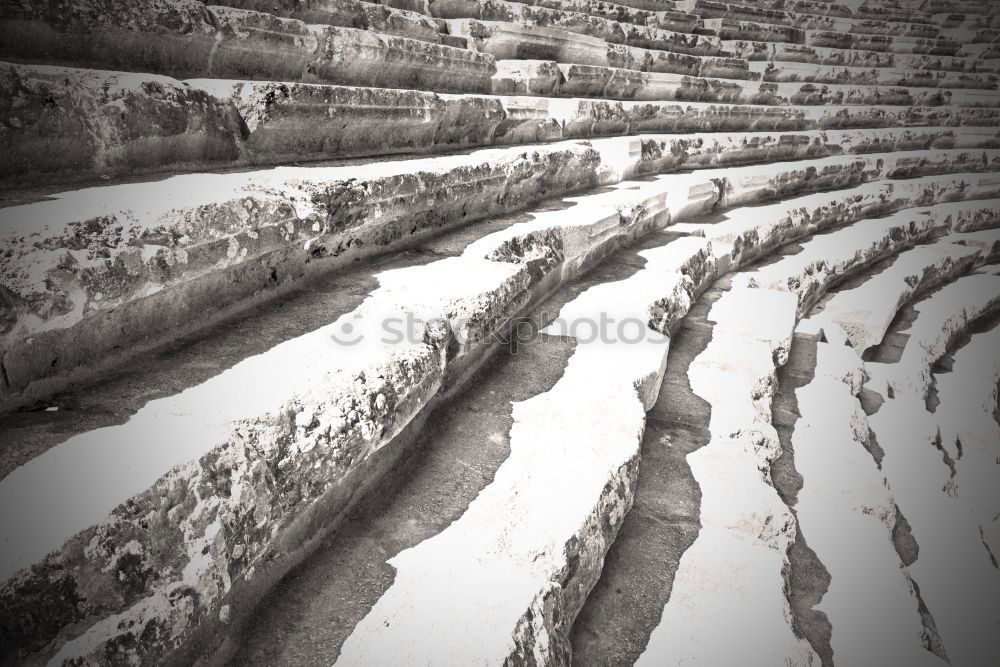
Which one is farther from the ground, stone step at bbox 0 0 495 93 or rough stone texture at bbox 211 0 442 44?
rough stone texture at bbox 211 0 442 44

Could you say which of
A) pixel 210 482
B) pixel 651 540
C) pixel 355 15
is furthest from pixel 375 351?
pixel 355 15

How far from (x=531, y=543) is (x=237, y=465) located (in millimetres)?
540

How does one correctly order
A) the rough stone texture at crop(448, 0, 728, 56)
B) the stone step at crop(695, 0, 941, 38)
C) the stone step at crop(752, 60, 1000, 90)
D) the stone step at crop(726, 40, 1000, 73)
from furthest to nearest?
the stone step at crop(695, 0, 941, 38) < the stone step at crop(726, 40, 1000, 73) < the stone step at crop(752, 60, 1000, 90) < the rough stone texture at crop(448, 0, 728, 56)

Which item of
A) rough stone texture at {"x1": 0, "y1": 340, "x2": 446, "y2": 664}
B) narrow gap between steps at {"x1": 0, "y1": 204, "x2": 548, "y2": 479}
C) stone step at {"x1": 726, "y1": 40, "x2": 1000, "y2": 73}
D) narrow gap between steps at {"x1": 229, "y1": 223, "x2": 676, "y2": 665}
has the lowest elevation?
narrow gap between steps at {"x1": 229, "y1": 223, "x2": 676, "y2": 665}

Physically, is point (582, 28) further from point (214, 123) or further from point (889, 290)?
point (214, 123)

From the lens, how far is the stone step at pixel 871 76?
544cm

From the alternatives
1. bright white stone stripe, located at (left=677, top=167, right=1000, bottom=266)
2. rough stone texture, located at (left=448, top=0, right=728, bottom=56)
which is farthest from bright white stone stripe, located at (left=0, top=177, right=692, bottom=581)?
rough stone texture, located at (left=448, top=0, right=728, bottom=56)

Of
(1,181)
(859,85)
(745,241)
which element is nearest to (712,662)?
(1,181)

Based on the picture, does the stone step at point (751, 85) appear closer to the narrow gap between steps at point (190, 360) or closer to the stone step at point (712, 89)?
the stone step at point (712, 89)

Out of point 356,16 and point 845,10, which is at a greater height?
point 845,10

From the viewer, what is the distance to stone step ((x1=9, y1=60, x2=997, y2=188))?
1.17 metres

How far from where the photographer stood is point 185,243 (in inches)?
45.8

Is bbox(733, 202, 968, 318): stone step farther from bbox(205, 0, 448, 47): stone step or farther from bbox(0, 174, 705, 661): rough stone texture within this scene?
bbox(0, 174, 705, 661): rough stone texture

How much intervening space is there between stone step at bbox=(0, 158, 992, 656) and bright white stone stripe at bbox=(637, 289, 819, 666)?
0.69 metres
